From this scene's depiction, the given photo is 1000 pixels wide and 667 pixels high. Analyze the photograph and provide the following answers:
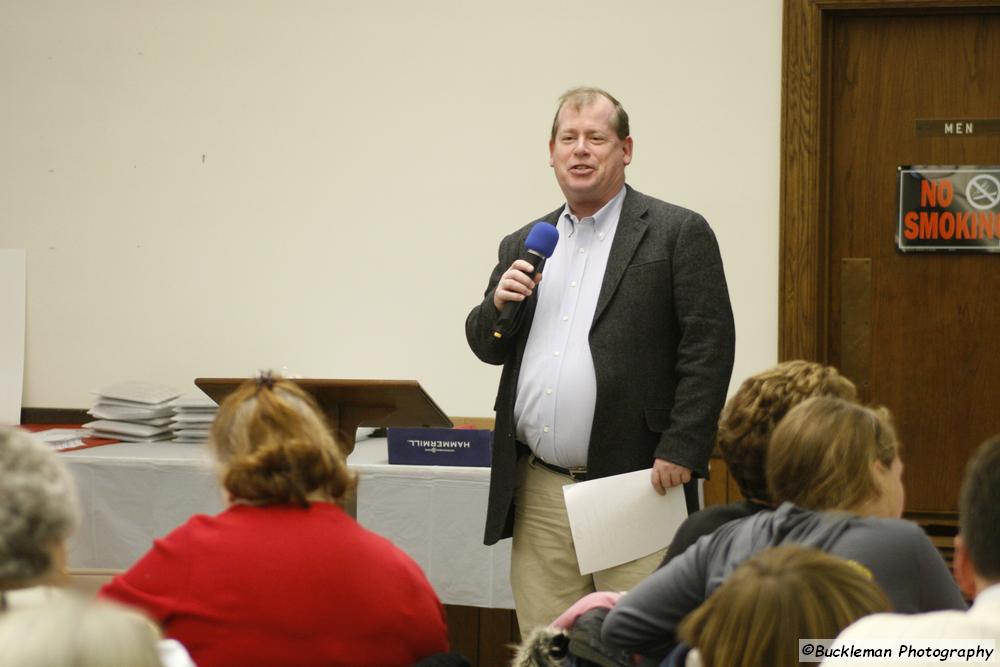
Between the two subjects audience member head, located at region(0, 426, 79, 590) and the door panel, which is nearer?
audience member head, located at region(0, 426, 79, 590)

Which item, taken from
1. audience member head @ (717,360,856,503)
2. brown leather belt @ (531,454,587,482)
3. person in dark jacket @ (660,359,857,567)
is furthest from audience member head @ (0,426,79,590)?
brown leather belt @ (531,454,587,482)

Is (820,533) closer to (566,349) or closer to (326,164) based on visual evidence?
(566,349)

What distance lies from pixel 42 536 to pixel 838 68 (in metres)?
3.57

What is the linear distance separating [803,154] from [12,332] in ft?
10.4

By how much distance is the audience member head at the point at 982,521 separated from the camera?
1.31 meters

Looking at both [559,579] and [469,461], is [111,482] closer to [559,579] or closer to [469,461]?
[469,461]

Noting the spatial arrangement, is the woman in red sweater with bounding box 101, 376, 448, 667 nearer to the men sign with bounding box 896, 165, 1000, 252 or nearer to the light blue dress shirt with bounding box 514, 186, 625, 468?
the light blue dress shirt with bounding box 514, 186, 625, 468

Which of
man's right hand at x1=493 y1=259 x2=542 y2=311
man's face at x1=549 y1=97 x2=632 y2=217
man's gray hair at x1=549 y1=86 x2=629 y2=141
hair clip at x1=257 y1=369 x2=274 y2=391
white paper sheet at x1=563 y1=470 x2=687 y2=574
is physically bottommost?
white paper sheet at x1=563 y1=470 x2=687 y2=574

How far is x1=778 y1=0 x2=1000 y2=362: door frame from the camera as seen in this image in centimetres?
415

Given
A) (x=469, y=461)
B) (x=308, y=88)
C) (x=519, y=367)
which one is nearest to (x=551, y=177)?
(x=308, y=88)

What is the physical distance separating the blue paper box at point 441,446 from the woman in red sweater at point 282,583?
1.76 metres

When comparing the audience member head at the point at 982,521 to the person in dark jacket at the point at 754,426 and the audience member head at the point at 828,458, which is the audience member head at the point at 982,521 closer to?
the audience member head at the point at 828,458

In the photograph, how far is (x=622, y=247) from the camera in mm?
2719

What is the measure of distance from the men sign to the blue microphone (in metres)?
2.06
